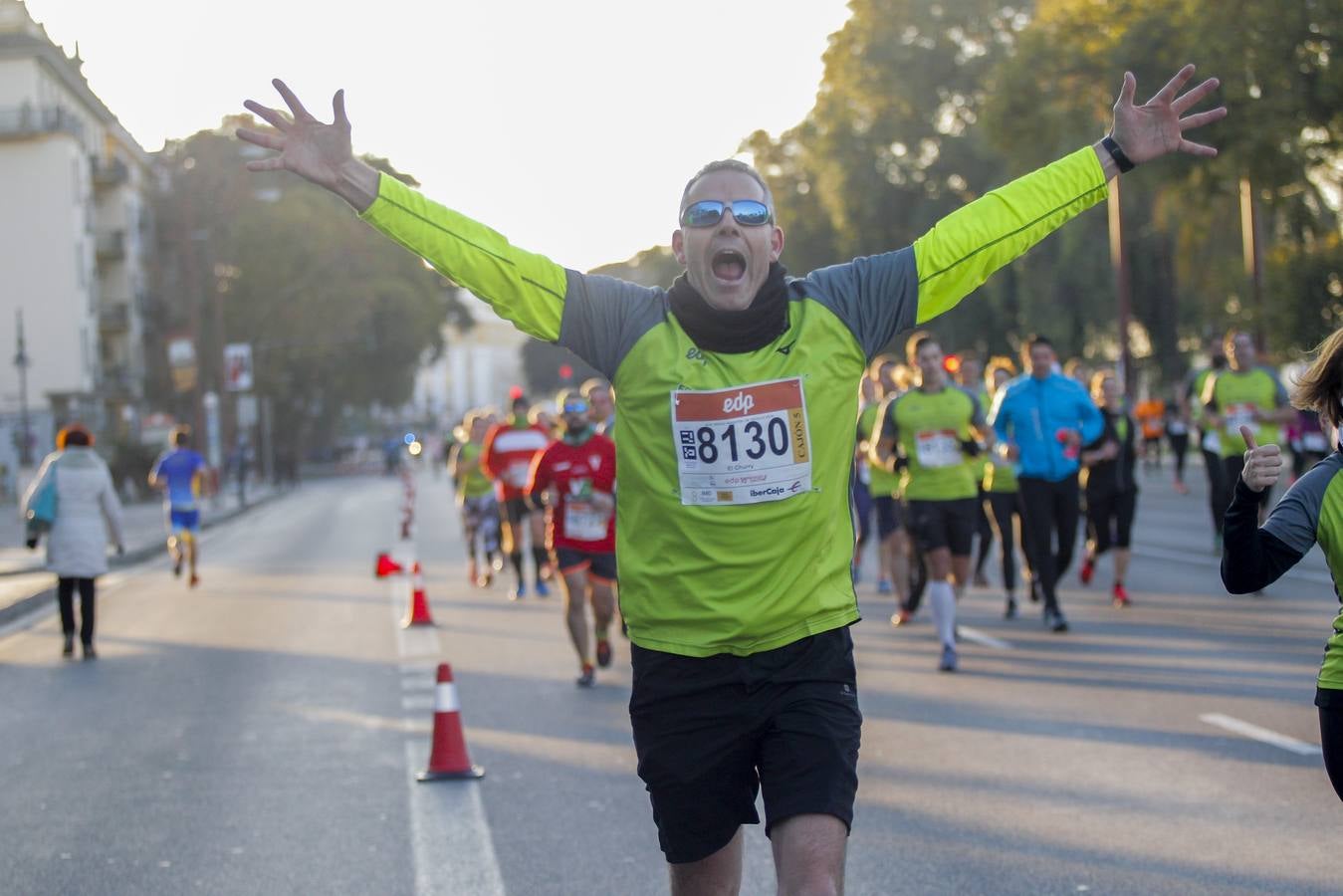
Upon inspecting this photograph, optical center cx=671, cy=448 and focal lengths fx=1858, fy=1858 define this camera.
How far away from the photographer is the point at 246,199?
7538 centimetres

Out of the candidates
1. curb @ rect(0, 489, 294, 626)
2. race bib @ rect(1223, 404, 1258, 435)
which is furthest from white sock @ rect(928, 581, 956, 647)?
curb @ rect(0, 489, 294, 626)

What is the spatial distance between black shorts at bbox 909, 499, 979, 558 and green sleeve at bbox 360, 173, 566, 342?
8098 mm

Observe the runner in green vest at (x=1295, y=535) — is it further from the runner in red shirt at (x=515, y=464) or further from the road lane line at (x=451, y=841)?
the runner in red shirt at (x=515, y=464)

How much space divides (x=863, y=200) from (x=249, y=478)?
3844 cm

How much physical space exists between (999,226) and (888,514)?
1090 cm

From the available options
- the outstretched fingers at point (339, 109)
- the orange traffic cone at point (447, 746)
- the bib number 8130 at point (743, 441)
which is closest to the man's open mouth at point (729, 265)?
the bib number 8130 at point (743, 441)

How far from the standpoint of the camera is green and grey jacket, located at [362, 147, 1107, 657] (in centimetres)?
398

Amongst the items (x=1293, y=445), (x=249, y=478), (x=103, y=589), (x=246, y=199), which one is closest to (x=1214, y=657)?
(x=1293, y=445)

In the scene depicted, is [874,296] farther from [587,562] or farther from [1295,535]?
[587,562]

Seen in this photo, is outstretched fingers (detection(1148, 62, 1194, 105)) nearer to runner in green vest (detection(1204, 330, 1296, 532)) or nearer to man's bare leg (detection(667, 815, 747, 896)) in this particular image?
man's bare leg (detection(667, 815, 747, 896))

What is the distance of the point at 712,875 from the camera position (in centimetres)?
396

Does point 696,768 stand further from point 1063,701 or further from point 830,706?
point 1063,701

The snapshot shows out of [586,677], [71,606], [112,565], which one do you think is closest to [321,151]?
[586,677]

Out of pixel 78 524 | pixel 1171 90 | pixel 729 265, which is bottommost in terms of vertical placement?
pixel 78 524
